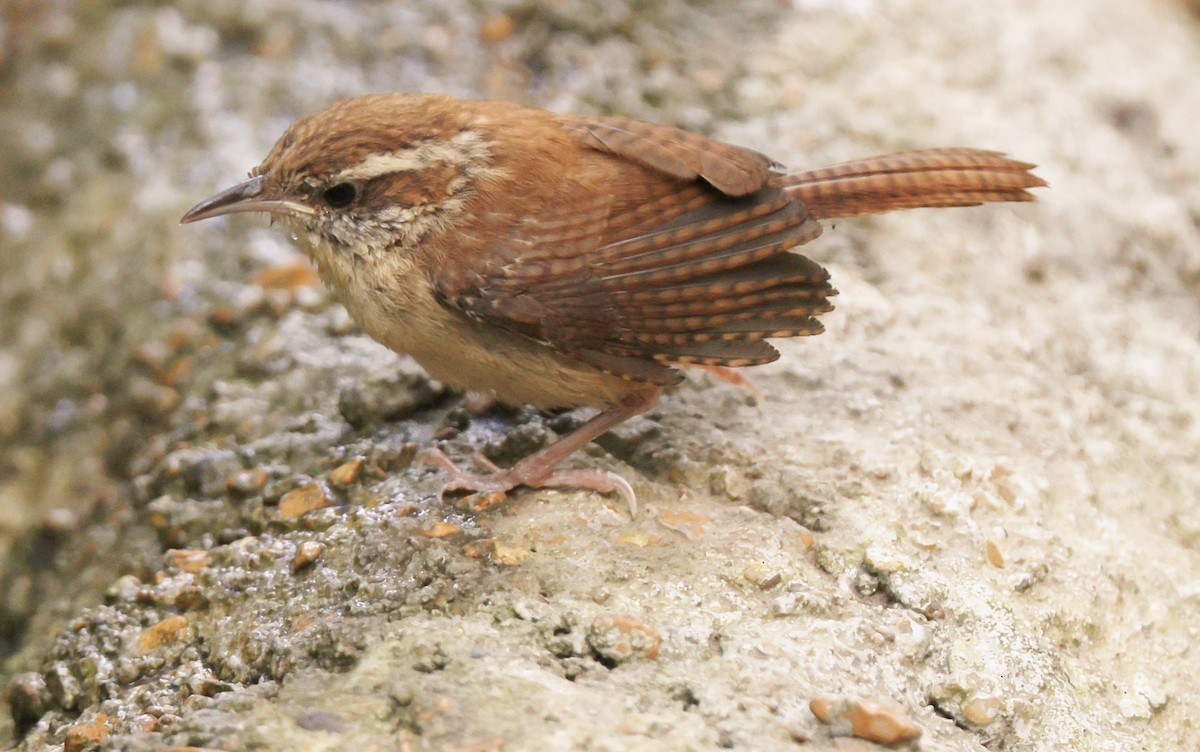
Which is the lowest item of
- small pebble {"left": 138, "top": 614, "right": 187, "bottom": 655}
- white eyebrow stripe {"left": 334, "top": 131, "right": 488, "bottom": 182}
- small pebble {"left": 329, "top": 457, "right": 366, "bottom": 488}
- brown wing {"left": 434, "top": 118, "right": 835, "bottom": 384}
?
small pebble {"left": 138, "top": 614, "right": 187, "bottom": 655}

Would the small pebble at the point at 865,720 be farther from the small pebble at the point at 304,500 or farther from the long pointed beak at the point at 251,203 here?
the long pointed beak at the point at 251,203

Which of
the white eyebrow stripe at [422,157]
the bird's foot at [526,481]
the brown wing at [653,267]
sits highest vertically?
the white eyebrow stripe at [422,157]

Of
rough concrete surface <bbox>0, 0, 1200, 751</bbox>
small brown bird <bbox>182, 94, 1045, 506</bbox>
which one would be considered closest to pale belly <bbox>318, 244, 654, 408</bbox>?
small brown bird <bbox>182, 94, 1045, 506</bbox>

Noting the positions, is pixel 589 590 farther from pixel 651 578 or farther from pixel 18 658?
pixel 18 658

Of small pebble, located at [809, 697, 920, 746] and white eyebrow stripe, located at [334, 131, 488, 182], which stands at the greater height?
white eyebrow stripe, located at [334, 131, 488, 182]

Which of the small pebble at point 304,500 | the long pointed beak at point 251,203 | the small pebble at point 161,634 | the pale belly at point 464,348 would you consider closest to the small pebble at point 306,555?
the small pebble at point 304,500

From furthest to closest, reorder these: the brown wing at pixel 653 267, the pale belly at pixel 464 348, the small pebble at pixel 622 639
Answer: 1. the pale belly at pixel 464 348
2. the brown wing at pixel 653 267
3. the small pebble at pixel 622 639

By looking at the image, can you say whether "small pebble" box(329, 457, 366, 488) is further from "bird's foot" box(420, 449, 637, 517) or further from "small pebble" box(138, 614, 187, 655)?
"small pebble" box(138, 614, 187, 655)
